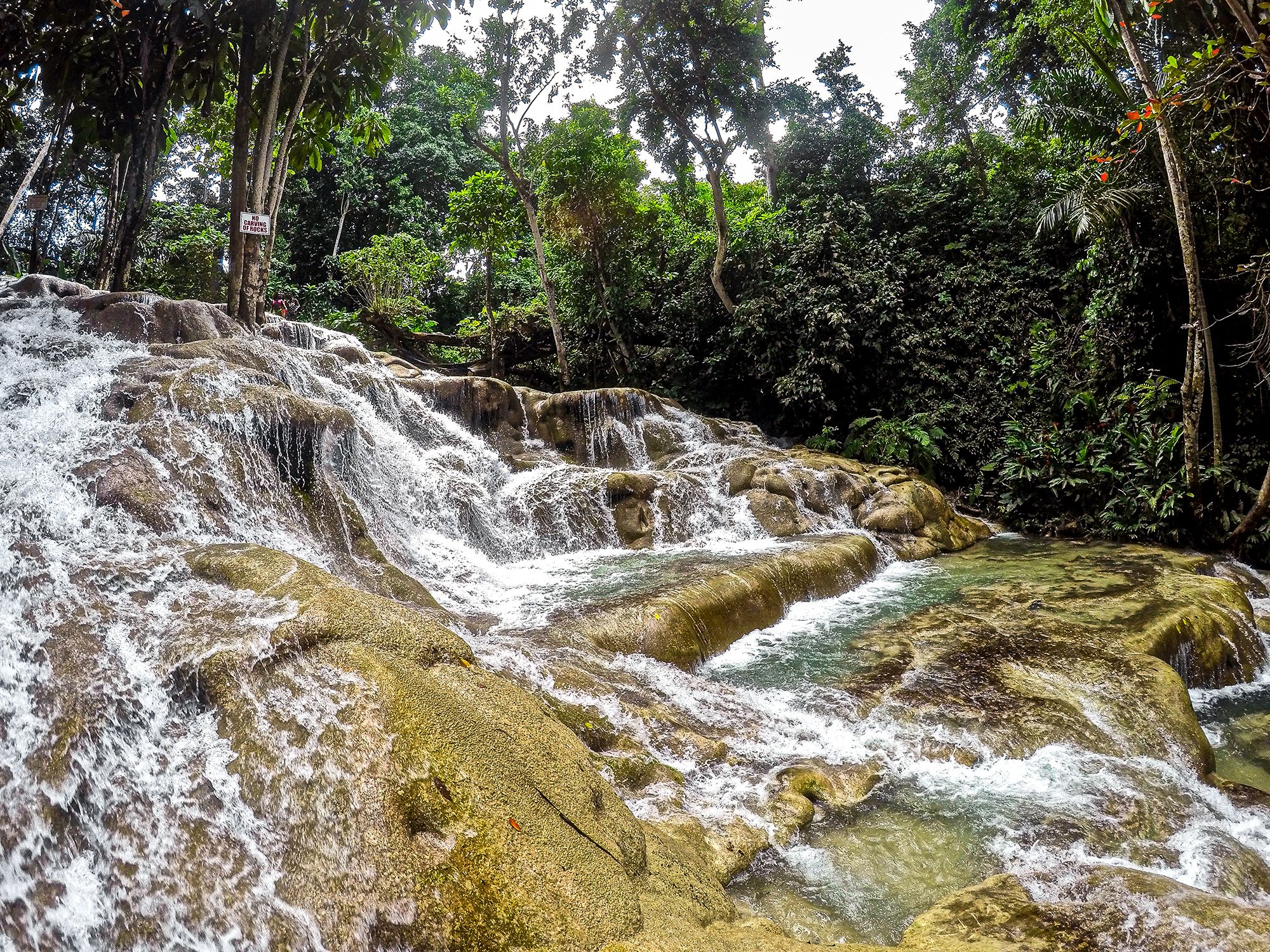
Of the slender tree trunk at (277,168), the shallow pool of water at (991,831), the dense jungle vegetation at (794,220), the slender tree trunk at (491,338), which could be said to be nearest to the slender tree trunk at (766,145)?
the dense jungle vegetation at (794,220)

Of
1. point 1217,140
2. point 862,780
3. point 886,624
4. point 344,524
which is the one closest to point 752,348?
point 1217,140

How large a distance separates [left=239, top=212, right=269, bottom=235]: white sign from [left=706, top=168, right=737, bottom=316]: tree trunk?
9.20 m

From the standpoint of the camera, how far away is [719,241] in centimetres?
1496

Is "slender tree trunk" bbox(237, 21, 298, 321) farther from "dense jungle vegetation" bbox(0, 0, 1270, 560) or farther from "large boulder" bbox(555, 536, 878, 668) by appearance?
"large boulder" bbox(555, 536, 878, 668)

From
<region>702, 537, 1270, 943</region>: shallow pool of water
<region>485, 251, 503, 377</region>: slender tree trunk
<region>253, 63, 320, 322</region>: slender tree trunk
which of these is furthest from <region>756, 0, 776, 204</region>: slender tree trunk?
<region>702, 537, 1270, 943</region>: shallow pool of water

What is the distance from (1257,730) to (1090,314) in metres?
7.76

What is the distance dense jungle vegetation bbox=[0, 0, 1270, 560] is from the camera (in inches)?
356

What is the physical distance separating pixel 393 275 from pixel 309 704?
56.4 ft

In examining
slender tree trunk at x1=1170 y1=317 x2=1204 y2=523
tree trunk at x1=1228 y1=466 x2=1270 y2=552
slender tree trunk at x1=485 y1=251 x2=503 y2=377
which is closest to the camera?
tree trunk at x1=1228 y1=466 x2=1270 y2=552

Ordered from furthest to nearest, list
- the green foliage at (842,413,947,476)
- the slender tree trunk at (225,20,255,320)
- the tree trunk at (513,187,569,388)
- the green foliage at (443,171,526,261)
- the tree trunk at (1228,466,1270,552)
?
the green foliage at (443,171,526,261) → the tree trunk at (513,187,569,388) → the green foliage at (842,413,947,476) → the slender tree trunk at (225,20,255,320) → the tree trunk at (1228,466,1270,552)

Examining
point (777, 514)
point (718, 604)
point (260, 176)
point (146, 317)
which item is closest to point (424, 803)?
point (718, 604)

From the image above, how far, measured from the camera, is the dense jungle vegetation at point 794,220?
9055 millimetres

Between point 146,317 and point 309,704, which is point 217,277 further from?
point 309,704

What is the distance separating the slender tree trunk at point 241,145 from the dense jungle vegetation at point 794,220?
5 cm
